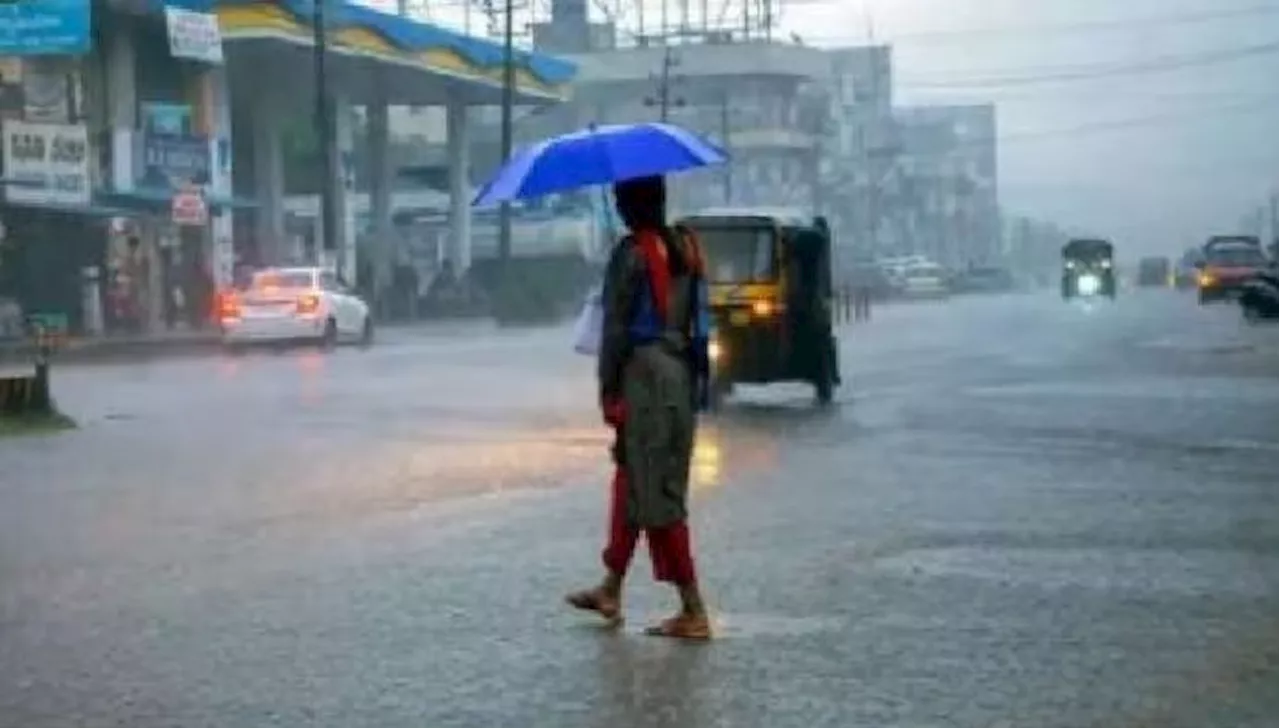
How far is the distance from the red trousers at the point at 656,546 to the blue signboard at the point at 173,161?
142 feet

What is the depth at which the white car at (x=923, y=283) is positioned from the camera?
95.9 meters

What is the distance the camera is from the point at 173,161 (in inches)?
2056

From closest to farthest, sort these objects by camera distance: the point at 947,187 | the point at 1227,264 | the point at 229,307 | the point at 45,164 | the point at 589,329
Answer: the point at 589,329 < the point at 229,307 < the point at 45,164 < the point at 1227,264 < the point at 947,187

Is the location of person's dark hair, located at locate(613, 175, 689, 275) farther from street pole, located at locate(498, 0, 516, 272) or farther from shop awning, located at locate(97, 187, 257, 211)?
street pole, located at locate(498, 0, 516, 272)

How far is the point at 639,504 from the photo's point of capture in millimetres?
8742

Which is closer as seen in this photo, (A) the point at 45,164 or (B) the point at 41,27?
(B) the point at 41,27

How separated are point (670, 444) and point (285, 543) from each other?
12.2 feet

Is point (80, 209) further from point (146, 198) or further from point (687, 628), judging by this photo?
point (687, 628)

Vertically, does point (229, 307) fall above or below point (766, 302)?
below

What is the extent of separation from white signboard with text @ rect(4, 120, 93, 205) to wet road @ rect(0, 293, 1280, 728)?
22.4 m

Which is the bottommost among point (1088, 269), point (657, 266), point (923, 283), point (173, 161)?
point (923, 283)


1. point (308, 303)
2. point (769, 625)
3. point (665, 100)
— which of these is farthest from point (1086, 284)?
point (769, 625)

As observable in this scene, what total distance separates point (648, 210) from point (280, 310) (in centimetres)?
3251

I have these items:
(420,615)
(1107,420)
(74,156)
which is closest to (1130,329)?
(74,156)
